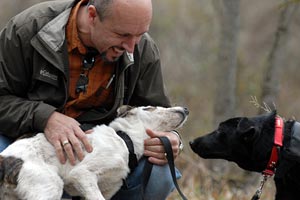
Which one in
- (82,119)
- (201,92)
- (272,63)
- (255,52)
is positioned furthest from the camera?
(255,52)

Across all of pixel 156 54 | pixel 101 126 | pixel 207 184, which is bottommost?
pixel 207 184

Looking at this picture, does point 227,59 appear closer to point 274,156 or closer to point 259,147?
point 259,147

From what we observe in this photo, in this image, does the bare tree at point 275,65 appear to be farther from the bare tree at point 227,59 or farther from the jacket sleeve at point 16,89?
the jacket sleeve at point 16,89

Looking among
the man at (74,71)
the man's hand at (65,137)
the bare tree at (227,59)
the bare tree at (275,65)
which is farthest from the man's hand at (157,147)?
the bare tree at (227,59)

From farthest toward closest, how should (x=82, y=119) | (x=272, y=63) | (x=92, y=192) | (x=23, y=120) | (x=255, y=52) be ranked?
(x=255, y=52) → (x=272, y=63) → (x=82, y=119) → (x=23, y=120) → (x=92, y=192)

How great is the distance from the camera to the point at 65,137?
418 cm

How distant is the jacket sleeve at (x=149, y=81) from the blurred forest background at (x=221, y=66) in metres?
1.75

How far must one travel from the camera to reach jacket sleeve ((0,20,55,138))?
4.29m

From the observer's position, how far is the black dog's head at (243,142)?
4867mm

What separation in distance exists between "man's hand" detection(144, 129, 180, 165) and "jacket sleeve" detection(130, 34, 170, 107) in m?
0.36

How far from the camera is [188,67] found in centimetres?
1381

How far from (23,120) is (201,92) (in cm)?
891

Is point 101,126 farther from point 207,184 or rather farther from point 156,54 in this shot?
point 207,184

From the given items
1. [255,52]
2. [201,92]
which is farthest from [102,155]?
[255,52]
